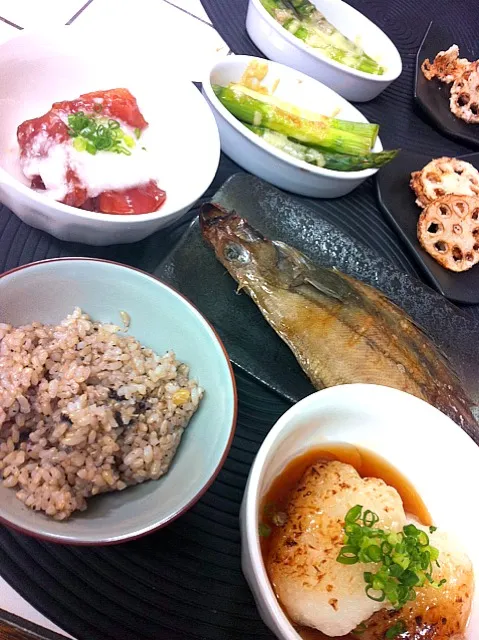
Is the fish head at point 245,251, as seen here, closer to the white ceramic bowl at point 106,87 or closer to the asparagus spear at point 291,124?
the white ceramic bowl at point 106,87

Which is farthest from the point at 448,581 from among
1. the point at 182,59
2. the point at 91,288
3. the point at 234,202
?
the point at 182,59

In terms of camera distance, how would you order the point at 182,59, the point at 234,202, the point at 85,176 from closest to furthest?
1. the point at 85,176
2. the point at 234,202
3. the point at 182,59

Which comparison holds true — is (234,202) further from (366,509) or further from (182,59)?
(366,509)

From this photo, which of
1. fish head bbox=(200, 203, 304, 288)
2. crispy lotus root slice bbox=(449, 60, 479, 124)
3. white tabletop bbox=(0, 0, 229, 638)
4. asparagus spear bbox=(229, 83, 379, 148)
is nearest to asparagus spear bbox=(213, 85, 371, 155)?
asparagus spear bbox=(229, 83, 379, 148)

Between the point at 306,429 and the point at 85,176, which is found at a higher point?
the point at 85,176

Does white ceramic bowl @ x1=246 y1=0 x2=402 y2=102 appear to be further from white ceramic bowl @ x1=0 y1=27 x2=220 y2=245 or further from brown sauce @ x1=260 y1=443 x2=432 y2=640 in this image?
brown sauce @ x1=260 y1=443 x2=432 y2=640

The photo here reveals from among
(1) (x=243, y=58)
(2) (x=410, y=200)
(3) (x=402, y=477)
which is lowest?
(3) (x=402, y=477)
